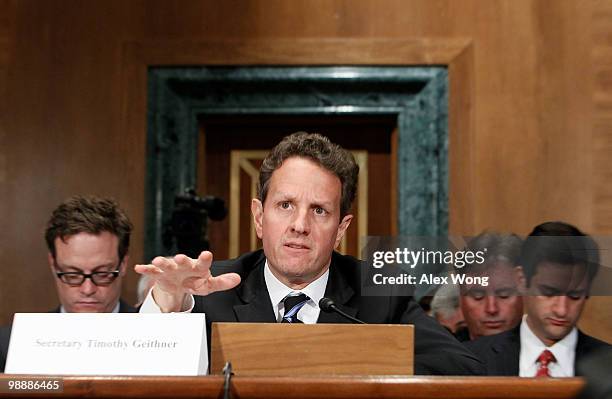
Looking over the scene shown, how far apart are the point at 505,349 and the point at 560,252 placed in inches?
13.7

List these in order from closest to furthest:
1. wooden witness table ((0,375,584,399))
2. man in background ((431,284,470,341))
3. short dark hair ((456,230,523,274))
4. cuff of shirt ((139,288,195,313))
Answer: wooden witness table ((0,375,584,399)), cuff of shirt ((139,288,195,313)), short dark hair ((456,230,523,274)), man in background ((431,284,470,341))

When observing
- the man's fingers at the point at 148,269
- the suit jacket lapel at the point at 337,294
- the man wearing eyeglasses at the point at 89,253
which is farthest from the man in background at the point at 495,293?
the man wearing eyeglasses at the point at 89,253

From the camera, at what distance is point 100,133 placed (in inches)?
163

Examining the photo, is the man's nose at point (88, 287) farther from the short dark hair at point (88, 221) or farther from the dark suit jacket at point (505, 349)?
the dark suit jacket at point (505, 349)

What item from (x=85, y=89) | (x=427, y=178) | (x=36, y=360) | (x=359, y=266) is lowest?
(x=36, y=360)

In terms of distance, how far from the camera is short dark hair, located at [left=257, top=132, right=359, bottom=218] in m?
2.49

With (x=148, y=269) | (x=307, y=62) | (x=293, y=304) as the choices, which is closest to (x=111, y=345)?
(x=148, y=269)

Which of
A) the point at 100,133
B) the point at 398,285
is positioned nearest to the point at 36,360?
the point at 398,285

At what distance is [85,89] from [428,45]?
151cm

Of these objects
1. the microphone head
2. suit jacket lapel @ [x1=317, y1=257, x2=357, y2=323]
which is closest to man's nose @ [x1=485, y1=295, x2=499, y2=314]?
suit jacket lapel @ [x1=317, y1=257, x2=357, y2=323]

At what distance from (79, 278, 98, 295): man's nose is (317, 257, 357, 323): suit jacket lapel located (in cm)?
87

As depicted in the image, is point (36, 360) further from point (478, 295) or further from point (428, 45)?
point (428, 45)

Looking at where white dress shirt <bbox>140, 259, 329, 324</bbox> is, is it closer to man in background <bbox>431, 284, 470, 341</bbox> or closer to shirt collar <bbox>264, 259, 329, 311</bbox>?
shirt collar <bbox>264, 259, 329, 311</bbox>

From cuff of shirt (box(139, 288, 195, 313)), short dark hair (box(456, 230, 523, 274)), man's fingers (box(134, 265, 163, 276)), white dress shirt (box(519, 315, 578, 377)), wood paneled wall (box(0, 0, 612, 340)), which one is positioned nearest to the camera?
man's fingers (box(134, 265, 163, 276))
